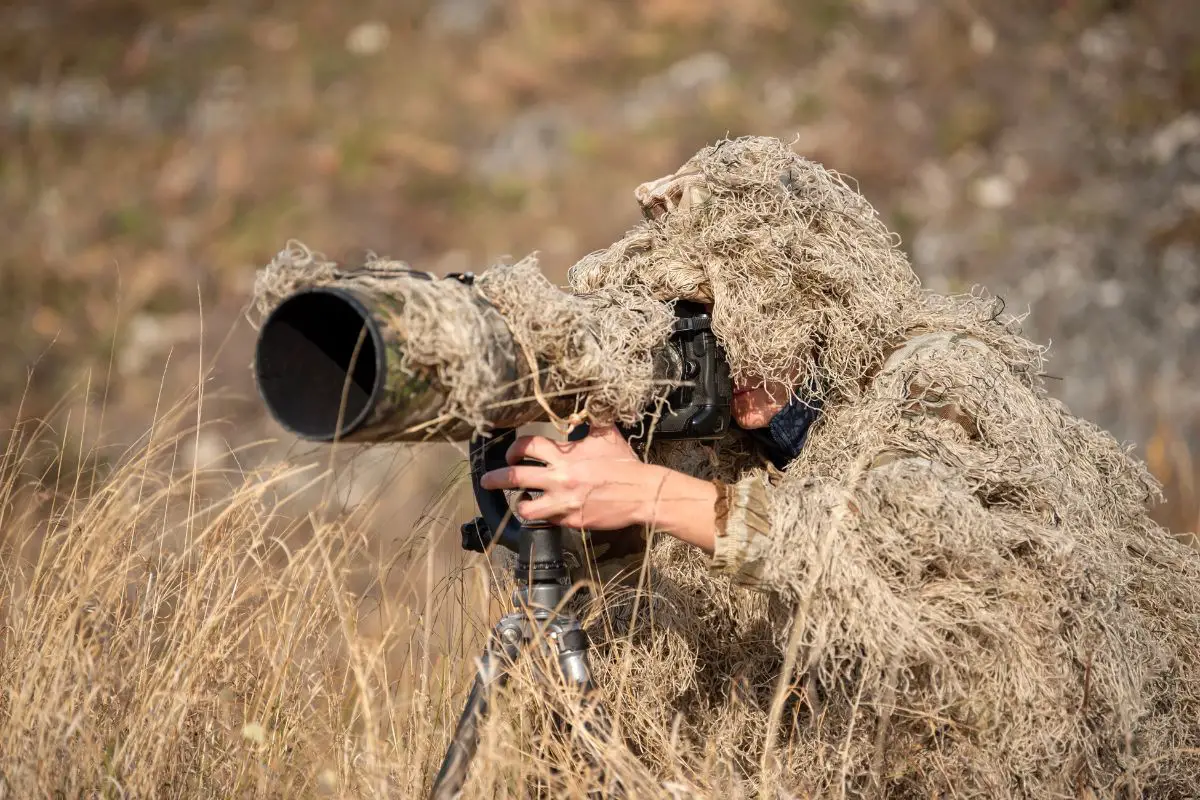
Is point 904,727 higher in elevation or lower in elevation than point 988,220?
lower

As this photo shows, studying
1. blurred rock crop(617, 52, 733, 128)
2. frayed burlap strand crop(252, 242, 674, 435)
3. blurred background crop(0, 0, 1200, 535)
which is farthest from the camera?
blurred rock crop(617, 52, 733, 128)

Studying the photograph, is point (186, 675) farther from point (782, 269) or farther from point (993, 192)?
point (993, 192)

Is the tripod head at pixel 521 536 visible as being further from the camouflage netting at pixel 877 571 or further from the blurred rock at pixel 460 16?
the blurred rock at pixel 460 16

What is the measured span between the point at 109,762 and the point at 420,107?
6750 millimetres

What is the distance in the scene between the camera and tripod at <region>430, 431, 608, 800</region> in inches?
57.1

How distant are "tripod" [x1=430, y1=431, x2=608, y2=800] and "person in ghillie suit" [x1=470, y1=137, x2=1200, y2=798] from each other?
0.07 m

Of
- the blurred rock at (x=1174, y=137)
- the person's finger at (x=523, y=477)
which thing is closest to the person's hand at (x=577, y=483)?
the person's finger at (x=523, y=477)

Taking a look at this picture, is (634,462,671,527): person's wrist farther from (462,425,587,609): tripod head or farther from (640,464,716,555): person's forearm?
(462,425,587,609): tripod head

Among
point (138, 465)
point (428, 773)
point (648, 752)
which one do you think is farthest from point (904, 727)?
point (138, 465)

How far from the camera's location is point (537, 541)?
4.91ft

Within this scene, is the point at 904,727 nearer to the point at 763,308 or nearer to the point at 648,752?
the point at 648,752

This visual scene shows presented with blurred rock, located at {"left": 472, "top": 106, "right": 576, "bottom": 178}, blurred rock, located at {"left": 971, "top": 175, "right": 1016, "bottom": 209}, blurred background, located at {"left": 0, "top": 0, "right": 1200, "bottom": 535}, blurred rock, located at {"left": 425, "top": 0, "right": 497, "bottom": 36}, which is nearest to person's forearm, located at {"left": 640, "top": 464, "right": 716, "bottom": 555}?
blurred background, located at {"left": 0, "top": 0, "right": 1200, "bottom": 535}

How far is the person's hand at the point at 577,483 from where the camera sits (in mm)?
1453

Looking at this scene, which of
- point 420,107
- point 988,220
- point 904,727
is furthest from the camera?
point 420,107
